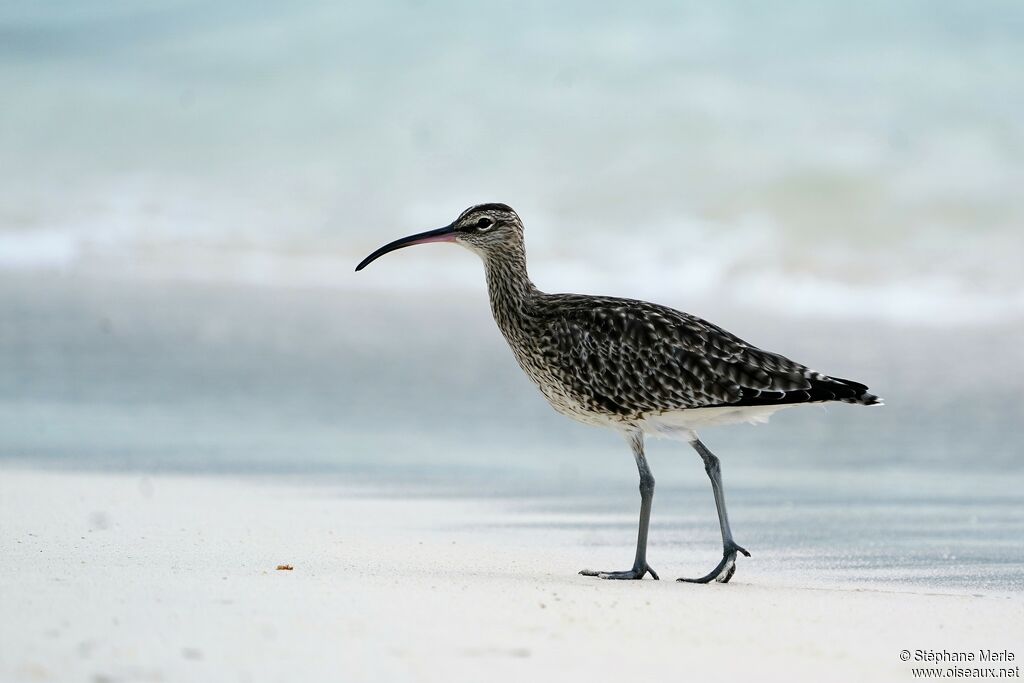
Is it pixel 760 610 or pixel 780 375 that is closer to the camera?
pixel 760 610

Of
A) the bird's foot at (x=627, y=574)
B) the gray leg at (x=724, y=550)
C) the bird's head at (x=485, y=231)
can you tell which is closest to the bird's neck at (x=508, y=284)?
the bird's head at (x=485, y=231)

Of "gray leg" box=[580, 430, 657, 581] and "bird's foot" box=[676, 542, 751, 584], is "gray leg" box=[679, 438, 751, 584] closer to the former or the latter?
"bird's foot" box=[676, 542, 751, 584]

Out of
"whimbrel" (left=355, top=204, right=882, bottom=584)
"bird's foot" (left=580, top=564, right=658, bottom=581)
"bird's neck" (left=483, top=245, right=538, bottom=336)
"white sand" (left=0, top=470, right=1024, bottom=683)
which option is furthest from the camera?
"bird's neck" (left=483, top=245, right=538, bottom=336)

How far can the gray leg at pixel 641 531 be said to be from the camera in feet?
28.7

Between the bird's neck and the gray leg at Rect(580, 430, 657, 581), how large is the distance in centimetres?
114

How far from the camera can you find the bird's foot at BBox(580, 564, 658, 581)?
28.5 ft

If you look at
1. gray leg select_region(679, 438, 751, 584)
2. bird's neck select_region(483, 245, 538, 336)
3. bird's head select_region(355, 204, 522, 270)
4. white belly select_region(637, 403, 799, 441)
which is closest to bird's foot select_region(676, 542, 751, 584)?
gray leg select_region(679, 438, 751, 584)

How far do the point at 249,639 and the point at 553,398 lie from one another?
154 inches

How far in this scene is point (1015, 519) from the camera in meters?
11.3

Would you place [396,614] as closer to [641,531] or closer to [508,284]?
[641,531]

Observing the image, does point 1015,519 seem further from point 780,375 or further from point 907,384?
point 907,384

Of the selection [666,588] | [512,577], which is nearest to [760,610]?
[666,588]

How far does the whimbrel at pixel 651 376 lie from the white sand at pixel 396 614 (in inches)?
28.0

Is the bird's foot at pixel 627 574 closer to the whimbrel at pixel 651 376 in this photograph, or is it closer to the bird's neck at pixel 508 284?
the whimbrel at pixel 651 376
